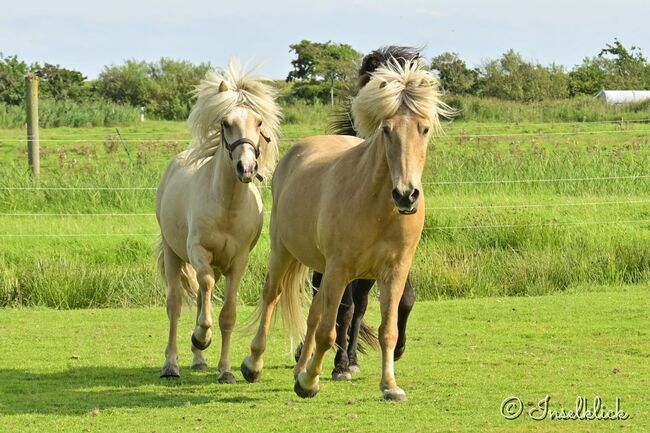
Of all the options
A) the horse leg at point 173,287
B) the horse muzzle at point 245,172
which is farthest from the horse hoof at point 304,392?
the horse leg at point 173,287

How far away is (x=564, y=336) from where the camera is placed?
938cm

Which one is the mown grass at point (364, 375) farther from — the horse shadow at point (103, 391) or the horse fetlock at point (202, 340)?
the horse fetlock at point (202, 340)

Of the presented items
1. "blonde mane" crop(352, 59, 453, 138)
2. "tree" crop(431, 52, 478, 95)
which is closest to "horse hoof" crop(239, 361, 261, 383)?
"blonde mane" crop(352, 59, 453, 138)

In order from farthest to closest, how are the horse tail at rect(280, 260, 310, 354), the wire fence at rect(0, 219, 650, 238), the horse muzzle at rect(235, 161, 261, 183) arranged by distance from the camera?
the wire fence at rect(0, 219, 650, 238)
the horse tail at rect(280, 260, 310, 354)
the horse muzzle at rect(235, 161, 261, 183)

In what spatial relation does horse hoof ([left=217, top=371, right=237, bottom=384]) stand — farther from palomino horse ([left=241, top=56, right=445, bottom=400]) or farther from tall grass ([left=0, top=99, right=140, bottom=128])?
tall grass ([left=0, top=99, right=140, bottom=128])

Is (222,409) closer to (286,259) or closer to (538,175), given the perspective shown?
(286,259)

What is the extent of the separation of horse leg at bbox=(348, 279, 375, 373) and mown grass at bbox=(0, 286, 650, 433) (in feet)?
0.56

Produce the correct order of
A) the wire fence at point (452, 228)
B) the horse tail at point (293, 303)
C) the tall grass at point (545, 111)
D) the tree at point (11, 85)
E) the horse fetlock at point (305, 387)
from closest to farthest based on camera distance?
the horse fetlock at point (305, 387), the horse tail at point (293, 303), the wire fence at point (452, 228), the tall grass at point (545, 111), the tree at point (11, 85)

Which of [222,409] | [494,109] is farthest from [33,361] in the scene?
[494,109]

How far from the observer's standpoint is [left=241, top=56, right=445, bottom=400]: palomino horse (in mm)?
6227

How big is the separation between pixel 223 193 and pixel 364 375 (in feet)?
5.37

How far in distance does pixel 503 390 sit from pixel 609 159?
36.8 feet

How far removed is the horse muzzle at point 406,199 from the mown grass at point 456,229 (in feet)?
20.0

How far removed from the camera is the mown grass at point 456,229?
12102 mm
